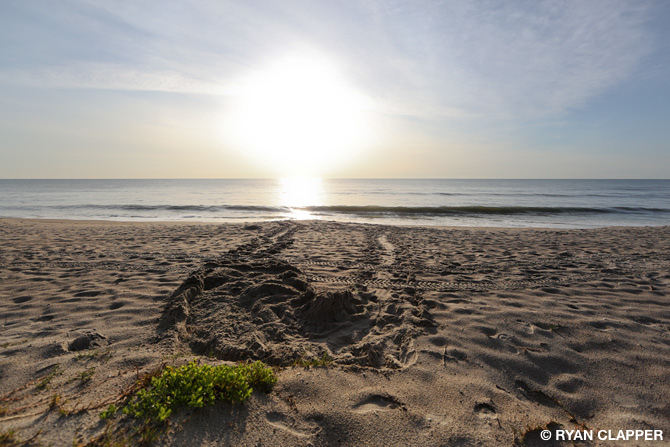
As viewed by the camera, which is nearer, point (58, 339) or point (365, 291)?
point (58, 339)

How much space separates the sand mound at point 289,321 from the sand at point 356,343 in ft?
0.09

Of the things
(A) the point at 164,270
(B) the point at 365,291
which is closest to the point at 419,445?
(B) the point at 365,291

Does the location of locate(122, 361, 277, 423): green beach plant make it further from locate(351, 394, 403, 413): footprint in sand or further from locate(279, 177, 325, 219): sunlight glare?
locate(279, 177, 325, 219): sunlight glare

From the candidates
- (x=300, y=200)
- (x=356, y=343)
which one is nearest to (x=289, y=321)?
(x=356, y=343)

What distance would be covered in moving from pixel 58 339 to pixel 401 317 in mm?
4444

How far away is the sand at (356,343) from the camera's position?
2.45 m

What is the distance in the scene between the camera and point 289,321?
446cm

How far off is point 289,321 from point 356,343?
1079 millimetres

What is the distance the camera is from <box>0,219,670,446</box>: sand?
8.05 feet

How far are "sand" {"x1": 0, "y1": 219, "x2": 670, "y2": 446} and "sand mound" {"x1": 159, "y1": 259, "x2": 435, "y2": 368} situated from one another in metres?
0.03

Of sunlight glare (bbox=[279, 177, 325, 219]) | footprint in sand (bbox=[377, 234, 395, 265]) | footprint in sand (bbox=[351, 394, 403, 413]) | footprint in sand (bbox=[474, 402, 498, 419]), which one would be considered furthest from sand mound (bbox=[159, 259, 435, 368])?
sunlight glare (bbox=[279, 177, 325, 219])

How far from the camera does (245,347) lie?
374 centimetres

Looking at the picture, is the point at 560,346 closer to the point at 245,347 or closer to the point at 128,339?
the point at 245,347

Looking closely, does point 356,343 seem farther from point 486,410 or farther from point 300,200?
point 300,200
